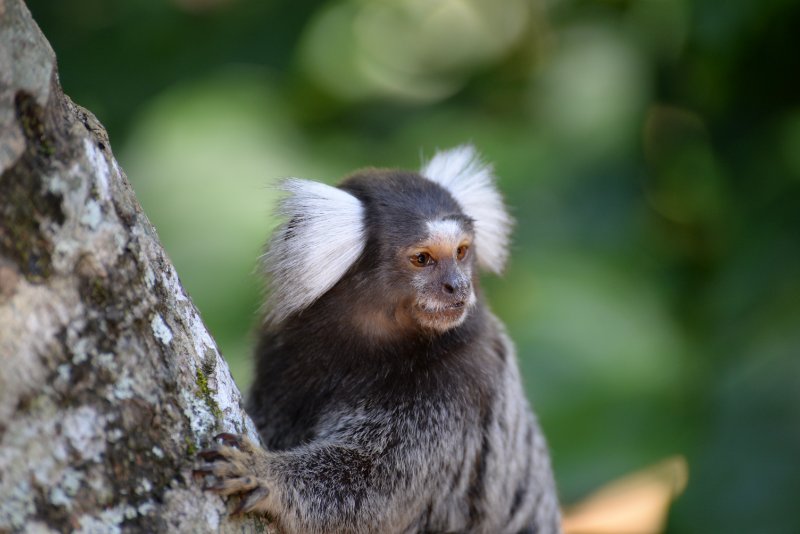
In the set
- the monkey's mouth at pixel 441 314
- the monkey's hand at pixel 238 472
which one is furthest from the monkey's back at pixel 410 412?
the monkey's hand at pixel 238 472

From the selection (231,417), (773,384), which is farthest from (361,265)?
(773,384)

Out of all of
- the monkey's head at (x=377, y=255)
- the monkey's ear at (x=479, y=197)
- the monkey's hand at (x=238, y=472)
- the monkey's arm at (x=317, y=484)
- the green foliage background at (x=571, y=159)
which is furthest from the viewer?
the green foliage background at (x=571, y=159)

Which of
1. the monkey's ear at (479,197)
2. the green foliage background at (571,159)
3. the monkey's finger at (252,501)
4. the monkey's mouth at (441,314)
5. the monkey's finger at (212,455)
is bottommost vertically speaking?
the monkey's finger at (252,501)

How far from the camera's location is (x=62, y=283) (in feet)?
5.59

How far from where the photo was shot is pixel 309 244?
2779 millimetres

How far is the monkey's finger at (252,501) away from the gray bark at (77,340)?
94 millimetres

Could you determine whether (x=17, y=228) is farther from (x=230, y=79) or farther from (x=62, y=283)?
(x=230, y=79)

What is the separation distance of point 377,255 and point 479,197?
0.54 metres

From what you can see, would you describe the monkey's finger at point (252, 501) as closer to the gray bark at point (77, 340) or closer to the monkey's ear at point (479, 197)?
the gray bark at point (77, 340)

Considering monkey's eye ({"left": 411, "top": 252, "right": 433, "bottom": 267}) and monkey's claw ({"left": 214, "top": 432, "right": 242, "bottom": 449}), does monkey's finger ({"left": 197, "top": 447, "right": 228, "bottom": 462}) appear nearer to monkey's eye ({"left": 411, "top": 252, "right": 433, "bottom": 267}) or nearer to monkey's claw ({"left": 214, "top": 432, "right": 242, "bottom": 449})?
monkey's claw ({"left": 214, "top": 432, "right": 242, "bottom": 449})

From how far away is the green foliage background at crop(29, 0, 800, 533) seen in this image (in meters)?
4.20

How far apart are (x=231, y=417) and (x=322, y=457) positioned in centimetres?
47

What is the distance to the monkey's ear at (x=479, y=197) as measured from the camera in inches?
125

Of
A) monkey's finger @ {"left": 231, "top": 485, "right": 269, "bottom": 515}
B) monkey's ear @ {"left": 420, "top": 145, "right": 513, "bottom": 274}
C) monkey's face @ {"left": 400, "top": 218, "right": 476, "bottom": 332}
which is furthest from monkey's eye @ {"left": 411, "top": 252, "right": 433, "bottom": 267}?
monkey's finger @ {"left": 231, "top": 485, "right": 269, "bottom": 515}
